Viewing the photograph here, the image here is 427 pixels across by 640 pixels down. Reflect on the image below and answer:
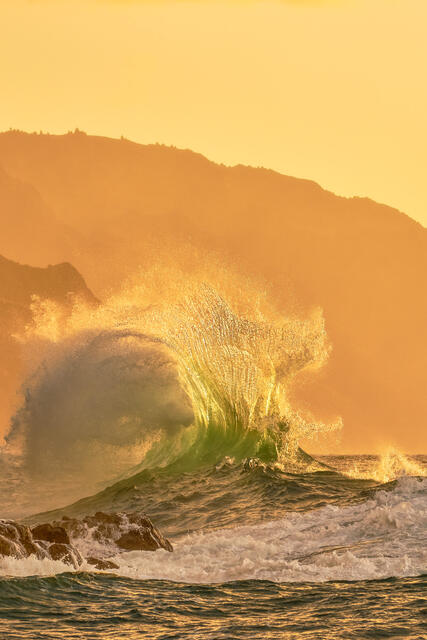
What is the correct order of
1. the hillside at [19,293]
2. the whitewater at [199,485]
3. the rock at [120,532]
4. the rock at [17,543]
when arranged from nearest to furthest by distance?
1. the whitewater at [199,485]
2. the rock at [17,543]
3. the rock at [120,532]
4. the hillside at [19,293]

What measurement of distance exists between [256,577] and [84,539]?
4393mm

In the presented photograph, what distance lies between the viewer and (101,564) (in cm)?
1539

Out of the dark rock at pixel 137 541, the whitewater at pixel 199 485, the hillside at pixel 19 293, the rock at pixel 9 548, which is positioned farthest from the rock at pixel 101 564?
the hillside at pixel 19 293

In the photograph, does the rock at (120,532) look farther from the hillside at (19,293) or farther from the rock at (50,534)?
the hillside at (19,293)

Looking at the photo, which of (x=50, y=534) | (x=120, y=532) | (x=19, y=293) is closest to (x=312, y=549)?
(x=120, y=532)

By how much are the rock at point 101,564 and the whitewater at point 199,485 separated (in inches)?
9.9

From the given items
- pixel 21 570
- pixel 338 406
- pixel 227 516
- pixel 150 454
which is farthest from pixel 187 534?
pixel 338 406

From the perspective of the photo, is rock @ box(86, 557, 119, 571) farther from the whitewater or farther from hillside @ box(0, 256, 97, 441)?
hillside @ box(0, 256, 97, 441)

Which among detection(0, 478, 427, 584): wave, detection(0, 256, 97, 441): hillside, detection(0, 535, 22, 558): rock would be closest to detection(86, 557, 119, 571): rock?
detection(0, 478, 427, 584): wave

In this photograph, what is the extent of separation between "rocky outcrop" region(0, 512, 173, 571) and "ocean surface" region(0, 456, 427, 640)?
1.10 feet

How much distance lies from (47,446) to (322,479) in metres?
10.1

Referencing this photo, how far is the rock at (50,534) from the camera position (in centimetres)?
1588

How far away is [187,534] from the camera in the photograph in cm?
2012

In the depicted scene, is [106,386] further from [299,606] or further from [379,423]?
[379,423]
